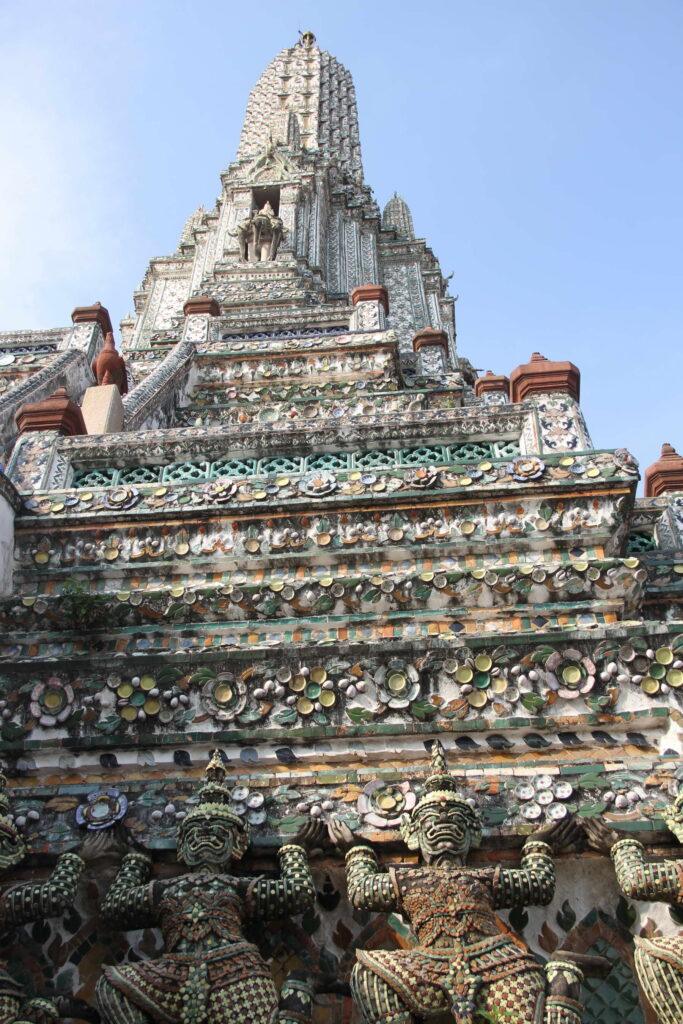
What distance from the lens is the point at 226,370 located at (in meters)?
12.2

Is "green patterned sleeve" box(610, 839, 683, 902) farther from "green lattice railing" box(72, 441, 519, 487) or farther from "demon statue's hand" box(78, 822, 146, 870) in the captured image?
"green lattice railing" box(72, 441, 519, 487)

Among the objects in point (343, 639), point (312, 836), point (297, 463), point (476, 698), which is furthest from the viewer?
point (297, 463)

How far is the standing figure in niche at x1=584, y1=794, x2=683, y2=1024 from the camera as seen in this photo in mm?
4129

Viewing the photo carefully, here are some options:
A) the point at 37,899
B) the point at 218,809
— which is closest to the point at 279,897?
the point at 218,809

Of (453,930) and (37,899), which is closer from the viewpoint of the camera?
(453,930)

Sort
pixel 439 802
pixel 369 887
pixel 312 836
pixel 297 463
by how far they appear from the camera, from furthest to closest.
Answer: pixel 297 463, pixel 312 836, pixel 439 802, pixel 369 887

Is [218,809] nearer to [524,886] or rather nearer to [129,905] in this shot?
[129,905]

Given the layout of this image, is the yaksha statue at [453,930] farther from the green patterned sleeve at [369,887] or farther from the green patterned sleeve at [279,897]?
the green patterned sleeve at [279,897]

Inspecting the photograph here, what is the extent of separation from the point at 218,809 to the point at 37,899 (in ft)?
2.83

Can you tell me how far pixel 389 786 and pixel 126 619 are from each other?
6.74 ft

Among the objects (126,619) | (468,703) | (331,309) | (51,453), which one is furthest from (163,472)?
(331,309)

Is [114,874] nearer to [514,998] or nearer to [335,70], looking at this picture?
[514,998]

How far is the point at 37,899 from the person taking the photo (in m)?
4.53

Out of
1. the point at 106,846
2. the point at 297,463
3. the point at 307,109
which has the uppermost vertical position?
the point at 307,109
